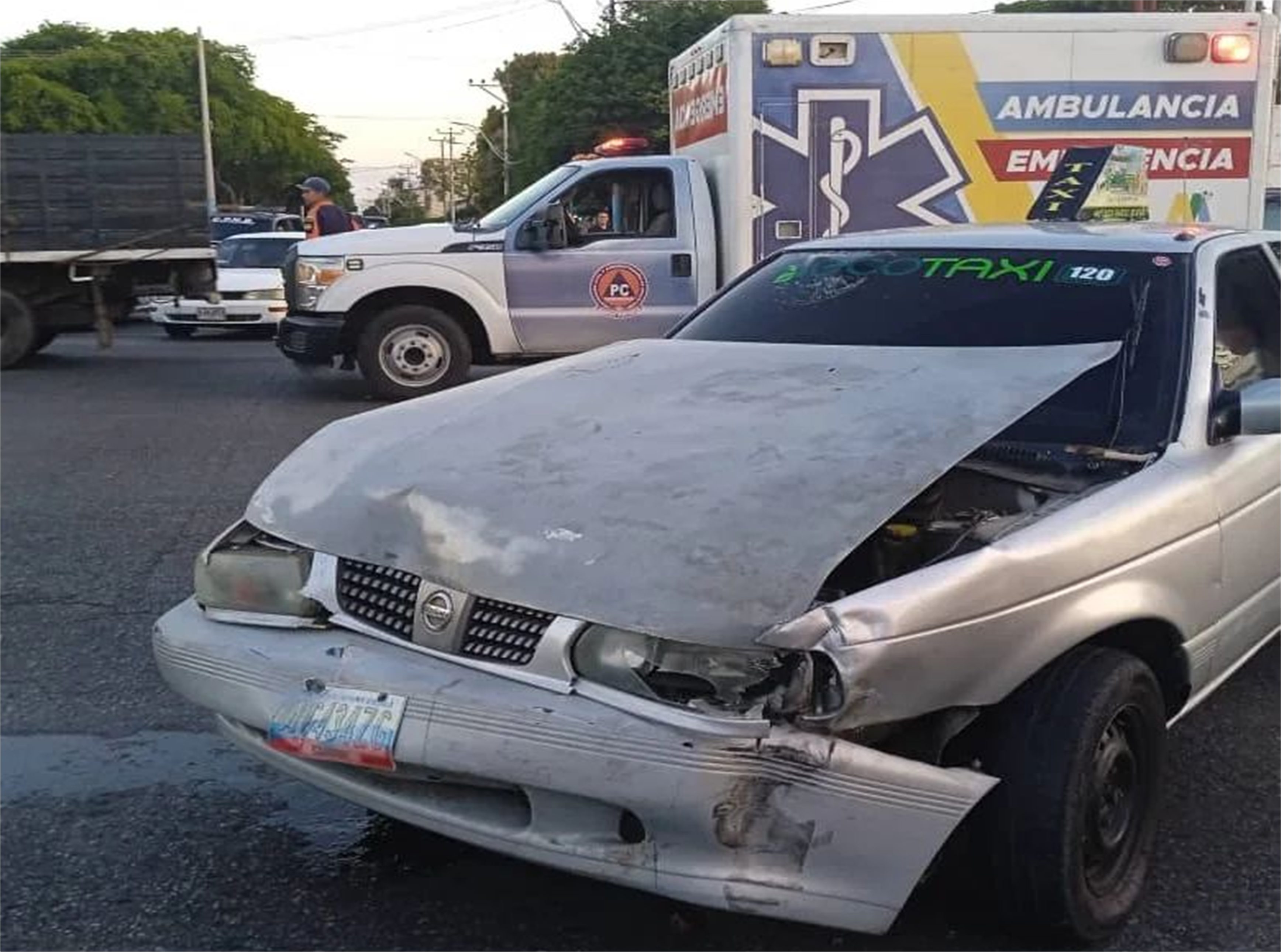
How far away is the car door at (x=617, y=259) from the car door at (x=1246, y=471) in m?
6.45

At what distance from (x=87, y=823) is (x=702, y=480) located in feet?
6.47

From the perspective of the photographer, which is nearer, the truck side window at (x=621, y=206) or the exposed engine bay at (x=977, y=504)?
the exposed engine bay at (x=977, y=504)

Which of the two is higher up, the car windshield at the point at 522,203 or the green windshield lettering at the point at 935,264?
the car windshield at the point at 522,203

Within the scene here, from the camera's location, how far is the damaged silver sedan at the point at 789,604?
2.54 meters

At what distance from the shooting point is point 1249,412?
3.60 metres

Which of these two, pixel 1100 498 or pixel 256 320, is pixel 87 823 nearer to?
pixel 1100 498

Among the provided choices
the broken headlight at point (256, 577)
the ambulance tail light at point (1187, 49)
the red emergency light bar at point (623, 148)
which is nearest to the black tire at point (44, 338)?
the red emergency light bar at point (623, 148)

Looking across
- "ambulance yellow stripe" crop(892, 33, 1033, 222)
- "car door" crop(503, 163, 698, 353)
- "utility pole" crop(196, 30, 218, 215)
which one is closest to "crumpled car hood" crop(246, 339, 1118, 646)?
"ambulance yellow stripe" crop(892, 33, 1033, 222)

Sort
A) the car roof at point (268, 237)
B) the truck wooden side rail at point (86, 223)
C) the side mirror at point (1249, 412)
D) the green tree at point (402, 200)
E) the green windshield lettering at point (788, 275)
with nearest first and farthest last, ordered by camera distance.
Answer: the side mirror at point (1249, 412), the green windshield lettering at point (788, 275), the truck wooden side rail at point (86, 223), the car roof at point (268, 237), the green tree at point (402, 200)

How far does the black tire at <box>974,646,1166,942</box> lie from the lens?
280 centimetres

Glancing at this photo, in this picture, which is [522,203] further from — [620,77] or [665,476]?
[620,77]

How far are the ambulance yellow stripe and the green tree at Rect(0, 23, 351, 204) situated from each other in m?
39.2

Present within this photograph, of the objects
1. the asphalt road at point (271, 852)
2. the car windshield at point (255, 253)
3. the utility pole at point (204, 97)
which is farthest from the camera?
the utility pole at point (204, 97)

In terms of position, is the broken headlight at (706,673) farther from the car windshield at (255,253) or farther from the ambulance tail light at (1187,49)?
the car windshield at (255,253)
